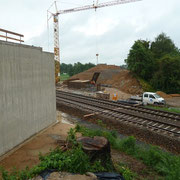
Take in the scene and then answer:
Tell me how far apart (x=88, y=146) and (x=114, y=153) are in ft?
8.22

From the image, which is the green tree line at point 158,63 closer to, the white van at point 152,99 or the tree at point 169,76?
the tree at point 169,76

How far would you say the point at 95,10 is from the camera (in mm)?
64688

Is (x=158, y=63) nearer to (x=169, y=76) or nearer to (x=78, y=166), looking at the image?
(x=169, y=76)

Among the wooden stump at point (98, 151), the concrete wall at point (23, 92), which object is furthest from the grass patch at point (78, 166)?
the concrete wall at point (23, 92)

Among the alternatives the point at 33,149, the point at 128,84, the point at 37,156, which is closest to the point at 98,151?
the point at 37,156

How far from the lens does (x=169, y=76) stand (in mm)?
28844

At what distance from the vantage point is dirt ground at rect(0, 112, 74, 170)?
5984 millimetres

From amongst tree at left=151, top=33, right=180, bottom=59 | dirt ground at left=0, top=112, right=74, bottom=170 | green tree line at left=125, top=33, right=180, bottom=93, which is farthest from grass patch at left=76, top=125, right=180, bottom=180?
tree at left=151, top=33, right=180, bottom=59

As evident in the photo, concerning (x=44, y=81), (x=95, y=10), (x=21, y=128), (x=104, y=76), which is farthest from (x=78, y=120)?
(x=95, y=10)

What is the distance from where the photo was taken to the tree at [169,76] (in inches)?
1101

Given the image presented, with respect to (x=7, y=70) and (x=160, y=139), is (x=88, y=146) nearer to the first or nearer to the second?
(x=7, y=70)

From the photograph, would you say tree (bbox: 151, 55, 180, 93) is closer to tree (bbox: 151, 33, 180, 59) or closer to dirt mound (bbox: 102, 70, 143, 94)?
dirt mound (bbox: 102, 70, 143, 94)

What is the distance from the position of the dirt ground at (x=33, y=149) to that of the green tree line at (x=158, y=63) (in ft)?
83.9

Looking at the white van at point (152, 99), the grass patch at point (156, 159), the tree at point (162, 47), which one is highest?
the tree at point (162, 47)
